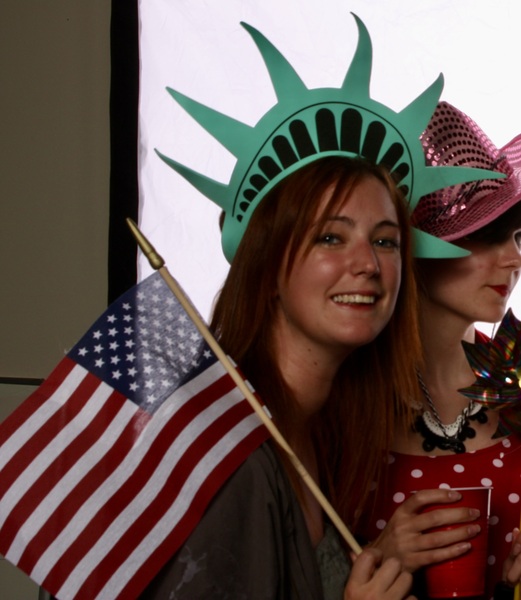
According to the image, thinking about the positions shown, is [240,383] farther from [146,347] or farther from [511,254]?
[511,254]

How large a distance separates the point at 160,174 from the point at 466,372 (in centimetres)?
79

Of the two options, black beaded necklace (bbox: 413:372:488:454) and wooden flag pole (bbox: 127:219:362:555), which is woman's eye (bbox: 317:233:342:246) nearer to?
wooden flag pole (bbox: 127:219:362:555)

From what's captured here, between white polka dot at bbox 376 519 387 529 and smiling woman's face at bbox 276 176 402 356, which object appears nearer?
smiling woman's face at bbox 276 176 402 356

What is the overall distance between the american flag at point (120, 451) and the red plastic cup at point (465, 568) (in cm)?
28

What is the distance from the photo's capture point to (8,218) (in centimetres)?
223

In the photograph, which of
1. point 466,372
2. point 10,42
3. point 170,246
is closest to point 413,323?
point 466,372

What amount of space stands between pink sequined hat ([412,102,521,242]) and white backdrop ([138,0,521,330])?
0.35m

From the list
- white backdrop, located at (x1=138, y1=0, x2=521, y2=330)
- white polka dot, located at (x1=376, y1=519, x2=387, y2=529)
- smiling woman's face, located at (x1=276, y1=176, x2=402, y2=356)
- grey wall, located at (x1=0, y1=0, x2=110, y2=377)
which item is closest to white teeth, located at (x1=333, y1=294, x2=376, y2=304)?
smiling woman's face, located at (x1=276, y1=176, x2=402, y2=356)

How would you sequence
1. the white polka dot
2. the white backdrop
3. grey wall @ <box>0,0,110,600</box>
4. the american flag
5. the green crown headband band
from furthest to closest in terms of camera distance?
grey wall @ <box>0,0,110,600</box> < the white backdrop < the white polka dot < the green crown headband band < the american flag

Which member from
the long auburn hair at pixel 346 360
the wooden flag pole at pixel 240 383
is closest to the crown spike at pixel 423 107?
the long auburn hair at pixel 346 360

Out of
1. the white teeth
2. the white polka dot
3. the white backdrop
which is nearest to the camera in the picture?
the white teeth

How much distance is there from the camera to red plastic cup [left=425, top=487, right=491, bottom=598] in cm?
130

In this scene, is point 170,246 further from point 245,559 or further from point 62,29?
point 245,559

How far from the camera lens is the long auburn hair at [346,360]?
4.62ft
